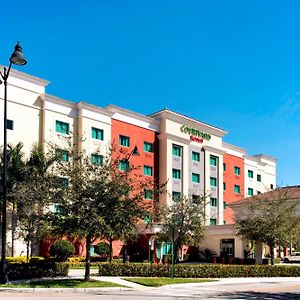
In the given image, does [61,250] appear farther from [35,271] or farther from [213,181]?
[213,181]

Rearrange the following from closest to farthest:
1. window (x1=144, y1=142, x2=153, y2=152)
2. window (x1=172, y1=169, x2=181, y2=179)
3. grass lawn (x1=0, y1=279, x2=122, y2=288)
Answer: grass lawn (x1=0, y1=279, x2=122, y2=288), window (x1=144, y1=142, x2=153, y2=152), window (x1=172, y1=169, x2=181, y2=179)

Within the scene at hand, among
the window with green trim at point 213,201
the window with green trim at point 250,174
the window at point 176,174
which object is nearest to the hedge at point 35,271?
the window at point 176,174

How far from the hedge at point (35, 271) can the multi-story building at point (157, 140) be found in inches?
559

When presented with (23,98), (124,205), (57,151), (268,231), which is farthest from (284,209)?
(23,98)

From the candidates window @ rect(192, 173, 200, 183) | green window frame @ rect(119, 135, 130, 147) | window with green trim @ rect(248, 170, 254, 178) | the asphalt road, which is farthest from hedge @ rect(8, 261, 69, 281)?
window with green trim @ rect(248, 170, 254, 178)

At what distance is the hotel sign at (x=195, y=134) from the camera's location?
209 ft

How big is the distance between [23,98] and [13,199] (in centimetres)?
1402

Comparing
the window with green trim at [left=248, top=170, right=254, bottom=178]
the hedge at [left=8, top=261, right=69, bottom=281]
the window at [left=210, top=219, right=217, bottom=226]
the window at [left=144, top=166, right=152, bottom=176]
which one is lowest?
the hedge at [left=8, top=261, right=69, bottom=281]

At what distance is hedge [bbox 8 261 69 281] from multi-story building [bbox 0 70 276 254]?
46.6 feet

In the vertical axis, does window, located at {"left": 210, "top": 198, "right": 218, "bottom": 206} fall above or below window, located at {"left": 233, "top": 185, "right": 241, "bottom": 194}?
below

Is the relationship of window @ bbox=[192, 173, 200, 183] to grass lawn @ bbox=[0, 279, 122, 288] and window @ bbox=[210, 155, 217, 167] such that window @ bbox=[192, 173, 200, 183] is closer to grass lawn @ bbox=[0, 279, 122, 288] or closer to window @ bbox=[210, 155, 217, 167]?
window @ bbox=[210, 155, 217, 167]

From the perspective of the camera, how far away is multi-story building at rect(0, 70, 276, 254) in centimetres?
4703

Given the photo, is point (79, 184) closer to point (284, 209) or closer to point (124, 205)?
point (124, 205)

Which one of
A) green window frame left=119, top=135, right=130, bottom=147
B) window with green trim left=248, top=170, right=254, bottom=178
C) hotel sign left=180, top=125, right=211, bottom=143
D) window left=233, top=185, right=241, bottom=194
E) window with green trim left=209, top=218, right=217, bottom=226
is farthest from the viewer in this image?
window with green trim left=248, top=170, right=254, bottom=178
